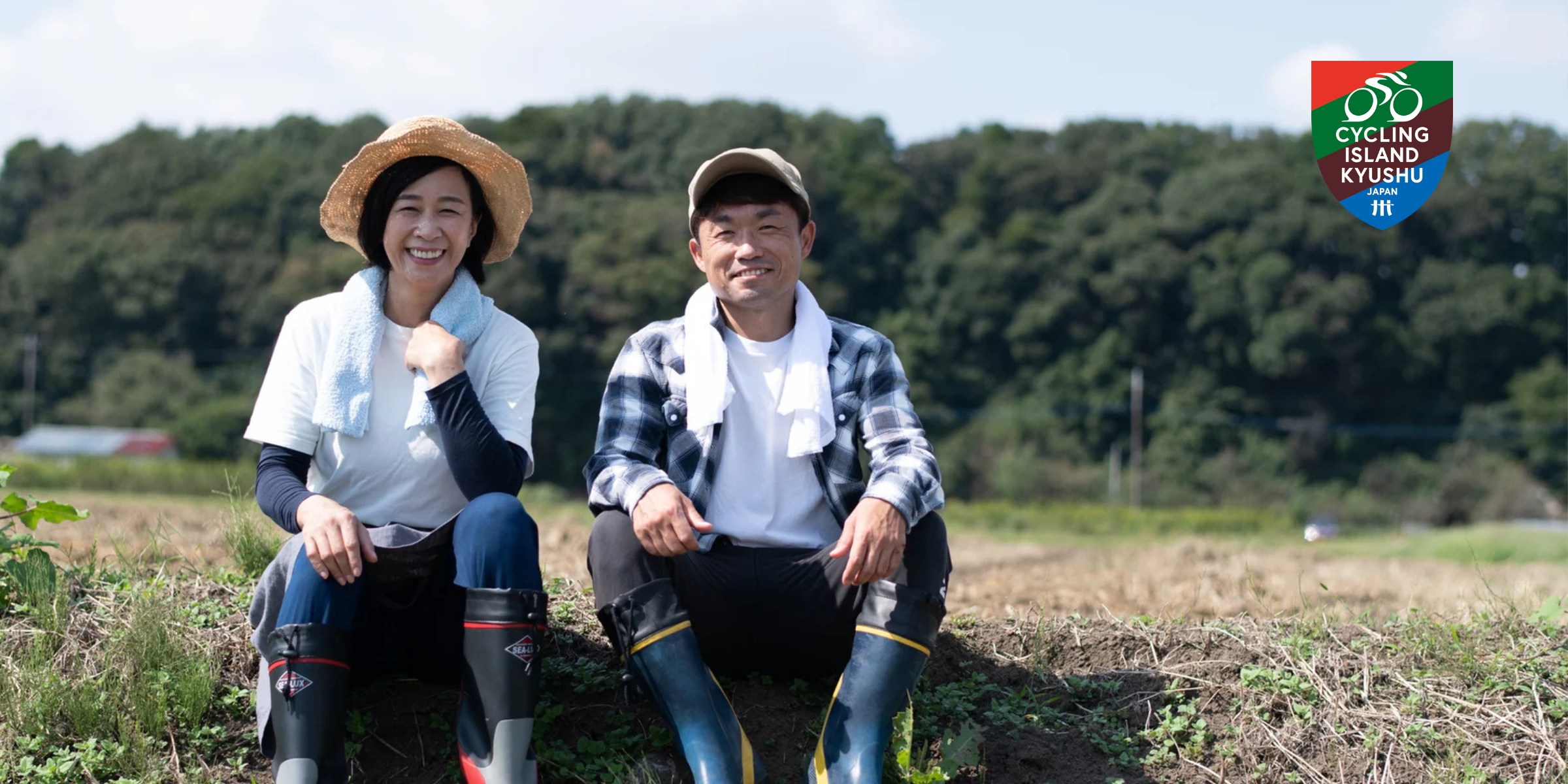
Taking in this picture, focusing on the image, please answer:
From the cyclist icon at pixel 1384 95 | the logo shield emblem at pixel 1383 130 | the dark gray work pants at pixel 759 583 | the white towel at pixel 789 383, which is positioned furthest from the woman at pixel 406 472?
the cyclist icon at pixel 1384 95

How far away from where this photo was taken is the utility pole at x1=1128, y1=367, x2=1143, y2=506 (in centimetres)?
4859

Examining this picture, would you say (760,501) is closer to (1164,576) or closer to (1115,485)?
(1164,576)

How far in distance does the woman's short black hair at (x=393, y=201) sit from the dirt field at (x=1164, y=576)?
5.22 feet

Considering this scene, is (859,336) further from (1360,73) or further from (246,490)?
(1360,73)

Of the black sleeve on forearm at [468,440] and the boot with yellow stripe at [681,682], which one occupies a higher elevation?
the black sleeve on forearm at [468,440]

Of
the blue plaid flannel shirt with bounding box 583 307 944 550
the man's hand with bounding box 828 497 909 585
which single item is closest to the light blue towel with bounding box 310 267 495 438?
the blue plaid flannel shirt with bounding box 583 307 944 550

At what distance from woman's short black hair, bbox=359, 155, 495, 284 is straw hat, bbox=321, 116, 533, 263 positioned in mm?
15

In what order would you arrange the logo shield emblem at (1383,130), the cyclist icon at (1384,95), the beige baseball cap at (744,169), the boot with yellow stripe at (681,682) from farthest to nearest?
the cyclist icon at (1384,95)
the logo shield emblem at (1383,130)
the beige baseball cap at (744,169)
the boot with yellow stripe at (681,682)

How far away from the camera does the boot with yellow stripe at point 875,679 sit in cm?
297

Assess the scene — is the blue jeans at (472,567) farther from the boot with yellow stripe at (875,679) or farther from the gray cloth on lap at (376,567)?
the boot with yellow stripe at (875,679)

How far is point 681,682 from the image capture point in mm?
3000

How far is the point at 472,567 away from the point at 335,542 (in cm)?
30

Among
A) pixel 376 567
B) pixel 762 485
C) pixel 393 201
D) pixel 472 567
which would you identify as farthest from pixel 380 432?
pixel 762 485

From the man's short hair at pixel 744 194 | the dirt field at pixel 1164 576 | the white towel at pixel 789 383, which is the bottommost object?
the dirt field at pixel 1164 576
